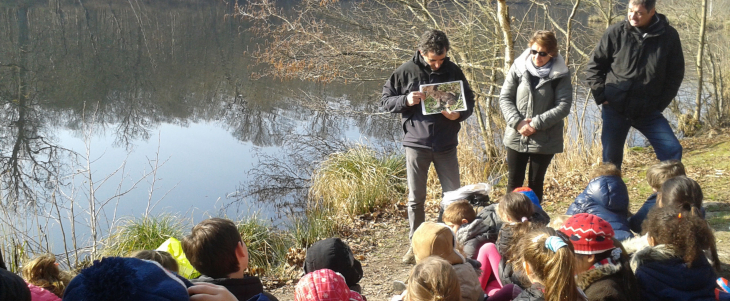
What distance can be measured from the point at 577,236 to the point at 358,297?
95 cm

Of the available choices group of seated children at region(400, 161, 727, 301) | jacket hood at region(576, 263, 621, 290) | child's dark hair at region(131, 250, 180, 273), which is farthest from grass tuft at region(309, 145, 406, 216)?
jacket hood at region(576, 263, 621, 290)

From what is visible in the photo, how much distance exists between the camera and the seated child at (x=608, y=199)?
342 centimetres

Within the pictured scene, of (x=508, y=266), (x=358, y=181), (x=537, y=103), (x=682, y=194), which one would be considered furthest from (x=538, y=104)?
(x=358, y=181)

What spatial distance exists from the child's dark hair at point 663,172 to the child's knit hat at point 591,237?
46.1 inches

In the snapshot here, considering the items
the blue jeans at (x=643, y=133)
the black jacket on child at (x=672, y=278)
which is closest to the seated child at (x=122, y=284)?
the black jacket on child at (x=672, y=278)

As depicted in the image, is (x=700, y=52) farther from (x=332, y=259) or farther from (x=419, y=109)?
(x=332, y=259)

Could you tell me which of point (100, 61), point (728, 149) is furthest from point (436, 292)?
point (100, 61)

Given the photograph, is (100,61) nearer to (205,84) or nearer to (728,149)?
(205,84)

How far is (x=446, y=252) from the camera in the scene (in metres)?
2.60

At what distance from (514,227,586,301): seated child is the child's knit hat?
0.74 feet

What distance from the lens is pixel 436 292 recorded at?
6.55 ft

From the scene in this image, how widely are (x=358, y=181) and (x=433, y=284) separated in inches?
209

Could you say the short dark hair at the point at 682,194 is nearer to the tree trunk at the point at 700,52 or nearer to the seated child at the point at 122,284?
the seated child at the point at 122,284

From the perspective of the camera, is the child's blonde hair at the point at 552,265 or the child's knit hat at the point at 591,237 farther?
the child's knit hat at the point at 591,237
